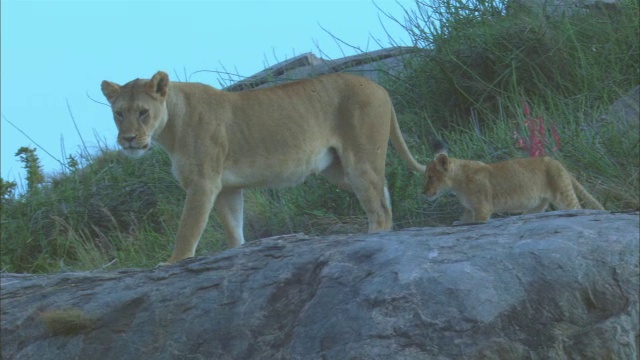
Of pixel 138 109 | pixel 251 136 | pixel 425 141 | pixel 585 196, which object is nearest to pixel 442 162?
pixel 585 196

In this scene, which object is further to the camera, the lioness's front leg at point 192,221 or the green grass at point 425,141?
the green grass at point 425,141

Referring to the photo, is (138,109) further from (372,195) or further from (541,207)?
(541,207)

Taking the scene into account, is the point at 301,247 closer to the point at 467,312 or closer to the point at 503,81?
the point at 467,312

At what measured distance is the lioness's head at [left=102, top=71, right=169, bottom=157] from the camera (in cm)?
708

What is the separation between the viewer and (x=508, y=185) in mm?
7406

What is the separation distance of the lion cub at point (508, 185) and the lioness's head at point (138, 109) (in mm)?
1910

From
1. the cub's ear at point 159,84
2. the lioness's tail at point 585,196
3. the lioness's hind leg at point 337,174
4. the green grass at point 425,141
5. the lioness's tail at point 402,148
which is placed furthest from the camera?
the green grass at point 425,141

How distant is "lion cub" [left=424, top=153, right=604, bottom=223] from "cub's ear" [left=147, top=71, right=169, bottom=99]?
1.90 meters

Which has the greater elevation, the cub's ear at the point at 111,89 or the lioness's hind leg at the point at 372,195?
the cub's ear at the point at 111,89

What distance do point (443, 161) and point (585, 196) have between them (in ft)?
3.20

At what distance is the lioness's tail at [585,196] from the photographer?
7.34 m

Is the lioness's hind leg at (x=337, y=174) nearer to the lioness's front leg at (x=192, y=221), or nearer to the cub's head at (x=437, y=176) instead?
the cub's head at (x=437, y=176)

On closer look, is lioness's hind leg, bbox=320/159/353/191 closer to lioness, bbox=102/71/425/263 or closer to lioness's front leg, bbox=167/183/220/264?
lioness, bbox=102/71/425/263

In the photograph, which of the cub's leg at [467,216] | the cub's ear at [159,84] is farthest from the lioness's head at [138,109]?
the cub's leg at [467,216]
